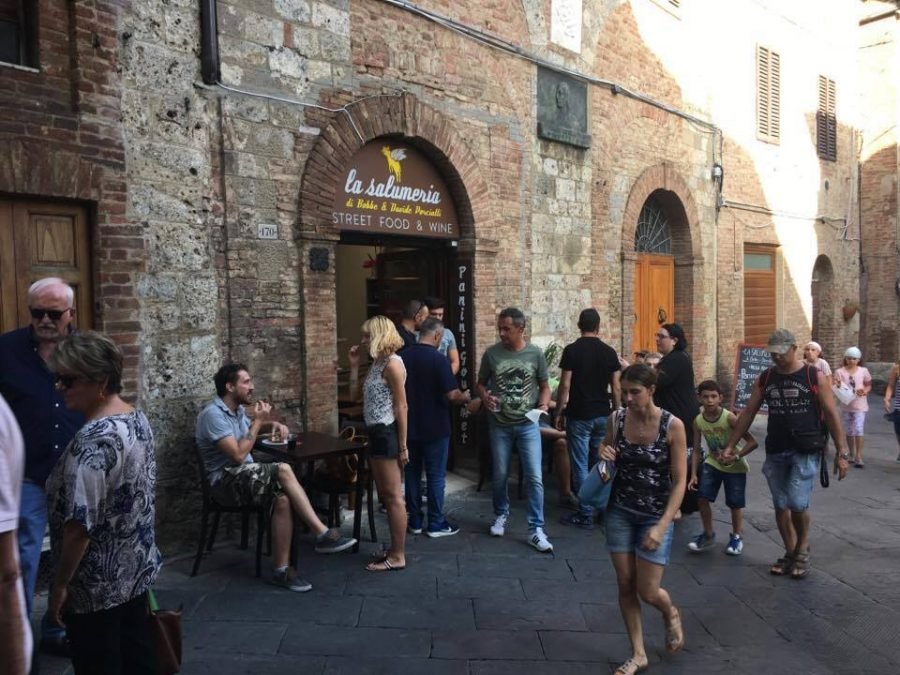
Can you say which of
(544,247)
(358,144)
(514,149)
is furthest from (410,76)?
(544,247)

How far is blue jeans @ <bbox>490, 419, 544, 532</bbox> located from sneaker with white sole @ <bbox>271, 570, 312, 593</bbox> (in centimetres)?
183

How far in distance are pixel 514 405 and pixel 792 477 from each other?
2.07 metres

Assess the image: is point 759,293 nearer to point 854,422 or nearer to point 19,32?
point 854,422

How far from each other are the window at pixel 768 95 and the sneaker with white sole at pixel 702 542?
9.86 m

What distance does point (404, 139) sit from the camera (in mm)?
7277

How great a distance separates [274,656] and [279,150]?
388 centimetres

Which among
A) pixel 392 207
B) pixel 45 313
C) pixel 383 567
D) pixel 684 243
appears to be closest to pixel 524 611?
pixel 383 567

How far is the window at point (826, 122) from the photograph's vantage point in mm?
15648

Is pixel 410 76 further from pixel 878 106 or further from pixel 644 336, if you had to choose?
pixel 878 106

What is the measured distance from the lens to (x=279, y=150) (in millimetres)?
6109

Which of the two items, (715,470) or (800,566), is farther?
(715,470)

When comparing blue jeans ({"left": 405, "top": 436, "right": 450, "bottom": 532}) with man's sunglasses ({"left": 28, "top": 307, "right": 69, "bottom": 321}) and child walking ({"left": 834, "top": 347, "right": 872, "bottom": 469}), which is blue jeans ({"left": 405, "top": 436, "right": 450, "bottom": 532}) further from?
child walking ({"left": 834, "top": 347, "right": 872, "bottom": 469})

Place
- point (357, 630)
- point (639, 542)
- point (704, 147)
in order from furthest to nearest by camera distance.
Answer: point (704, 147) → point (357, 630) → point (639, 542)

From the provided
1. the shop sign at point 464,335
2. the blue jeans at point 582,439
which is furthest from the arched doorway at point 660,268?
the blue jeans at point 582,439
